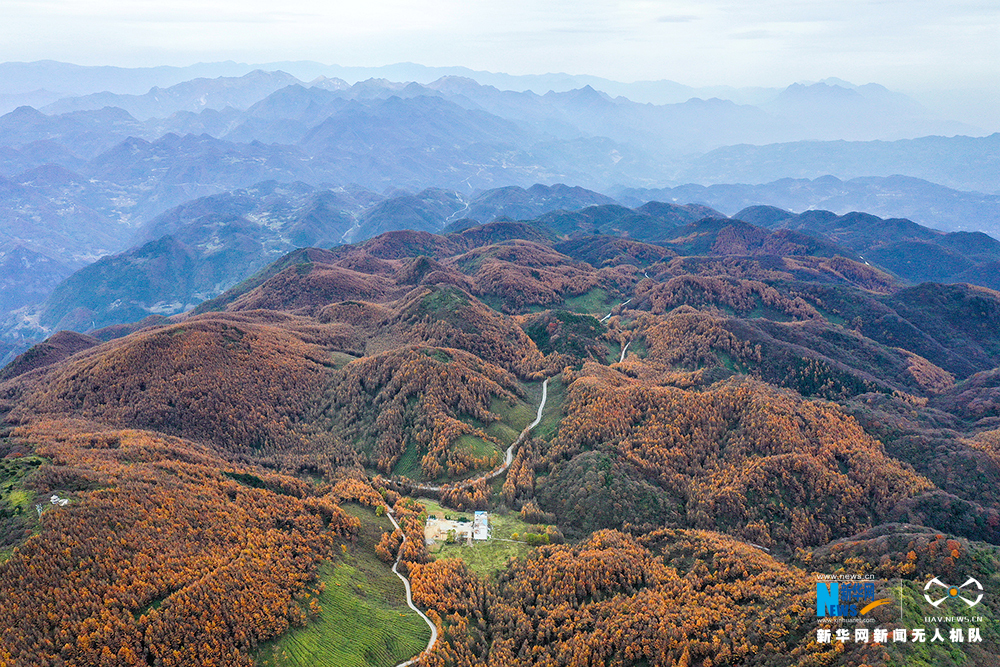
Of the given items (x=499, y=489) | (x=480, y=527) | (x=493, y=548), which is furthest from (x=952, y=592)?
(x=499, y=489)

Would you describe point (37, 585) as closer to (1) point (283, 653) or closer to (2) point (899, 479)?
(1) point (283, 653)

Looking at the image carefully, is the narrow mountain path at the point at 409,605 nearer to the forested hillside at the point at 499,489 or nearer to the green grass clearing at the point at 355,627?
the green grass clearing at the point at 355,627

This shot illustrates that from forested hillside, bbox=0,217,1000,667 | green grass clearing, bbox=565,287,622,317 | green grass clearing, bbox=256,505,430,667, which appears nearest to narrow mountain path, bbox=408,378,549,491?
forested hillside, bbox=0,217,1000,667

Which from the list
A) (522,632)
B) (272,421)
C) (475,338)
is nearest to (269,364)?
(272,421)

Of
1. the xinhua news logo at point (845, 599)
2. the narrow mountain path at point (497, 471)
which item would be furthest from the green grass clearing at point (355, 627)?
the xinhua news logo at point (845, 599)

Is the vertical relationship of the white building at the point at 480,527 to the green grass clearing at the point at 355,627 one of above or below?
below

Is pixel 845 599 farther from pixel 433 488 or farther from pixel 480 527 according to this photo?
pixel 433 488
